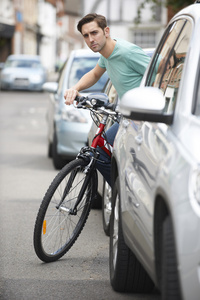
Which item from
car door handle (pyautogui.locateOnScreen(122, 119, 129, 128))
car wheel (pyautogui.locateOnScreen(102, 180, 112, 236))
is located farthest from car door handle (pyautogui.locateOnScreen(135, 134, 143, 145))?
car wheel (pyautogui.locateOnScreen(102, 180, 112, 236))

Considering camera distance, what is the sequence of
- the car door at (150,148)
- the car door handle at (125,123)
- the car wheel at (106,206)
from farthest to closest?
1. the car wheel at (106,206)
2. the car door handle at (125,123)
3. the car door at (150,148)

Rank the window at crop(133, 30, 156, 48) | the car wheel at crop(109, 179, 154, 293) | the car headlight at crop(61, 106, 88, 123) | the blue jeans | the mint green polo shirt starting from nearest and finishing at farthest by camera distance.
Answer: the car wheel at crop(109, 179, 154, 293) → the mint green polo shirt → the blue jeans → the car headlight at crop(61, 106, 88, 123) → the window at crop(133, 30, 156, 48)

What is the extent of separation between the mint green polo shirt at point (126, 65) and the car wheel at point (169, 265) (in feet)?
8.00

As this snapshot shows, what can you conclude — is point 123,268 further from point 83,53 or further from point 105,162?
point 83,53

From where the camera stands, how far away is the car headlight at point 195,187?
9.94ft

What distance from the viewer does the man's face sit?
557 cm

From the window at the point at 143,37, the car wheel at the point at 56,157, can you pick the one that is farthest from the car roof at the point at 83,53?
the window at the point at 143,37

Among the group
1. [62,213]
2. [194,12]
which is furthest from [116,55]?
[194,12]

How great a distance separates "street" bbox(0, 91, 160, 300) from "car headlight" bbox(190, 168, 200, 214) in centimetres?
178

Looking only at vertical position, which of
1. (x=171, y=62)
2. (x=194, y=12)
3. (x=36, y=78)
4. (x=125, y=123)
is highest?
(x=194, y=12)

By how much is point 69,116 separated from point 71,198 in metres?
5.12

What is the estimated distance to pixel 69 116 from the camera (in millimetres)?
10688

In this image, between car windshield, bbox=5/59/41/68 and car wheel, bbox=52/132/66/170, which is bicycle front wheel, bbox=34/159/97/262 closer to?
car wheel, bbox=52/132/66/170

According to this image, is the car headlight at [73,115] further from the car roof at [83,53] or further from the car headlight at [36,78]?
the car headlight at [36,78]
